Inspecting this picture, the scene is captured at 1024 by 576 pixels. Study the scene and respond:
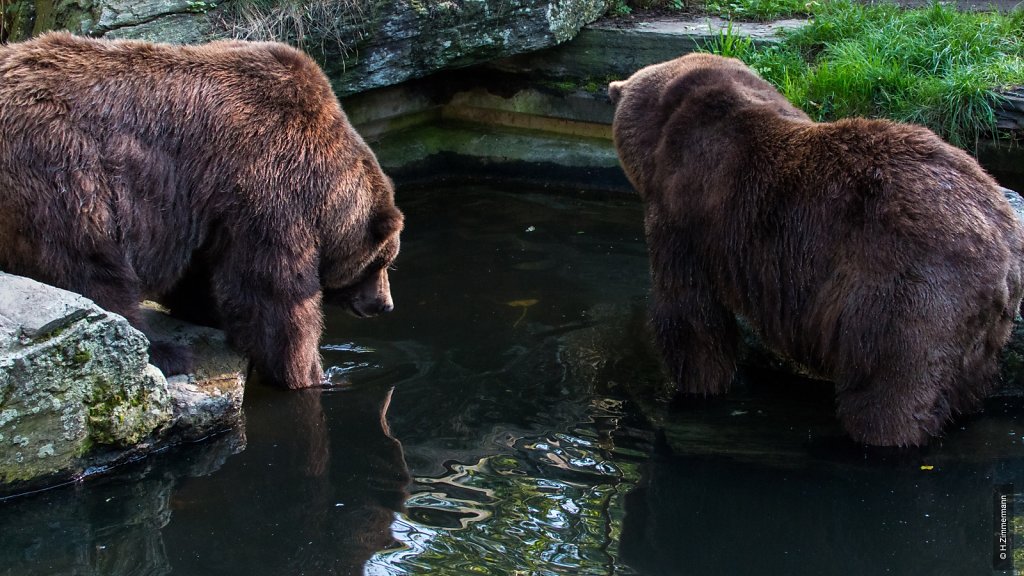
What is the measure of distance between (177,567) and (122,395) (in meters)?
1.00

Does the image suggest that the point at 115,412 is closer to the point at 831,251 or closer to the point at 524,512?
the point at 524,512

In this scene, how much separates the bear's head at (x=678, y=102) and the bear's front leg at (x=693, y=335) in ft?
2.09

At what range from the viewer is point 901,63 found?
27.1ft

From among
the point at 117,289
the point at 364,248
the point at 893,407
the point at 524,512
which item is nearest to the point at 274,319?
the point at 364,248

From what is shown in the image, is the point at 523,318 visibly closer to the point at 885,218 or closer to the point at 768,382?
the point at 768,382

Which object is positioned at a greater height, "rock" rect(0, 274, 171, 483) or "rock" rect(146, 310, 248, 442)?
"rock" rect(0, 274, 171, 483)

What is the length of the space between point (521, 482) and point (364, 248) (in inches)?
69.0

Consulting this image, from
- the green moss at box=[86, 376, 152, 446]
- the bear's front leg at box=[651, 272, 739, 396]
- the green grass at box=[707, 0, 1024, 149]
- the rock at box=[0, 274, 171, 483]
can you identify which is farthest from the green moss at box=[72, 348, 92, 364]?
the green grass at box=[707, 0, 1024, 149]

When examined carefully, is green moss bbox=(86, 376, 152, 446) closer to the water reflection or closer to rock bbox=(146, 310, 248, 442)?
rock bbox=(146, 310, 248, 442)

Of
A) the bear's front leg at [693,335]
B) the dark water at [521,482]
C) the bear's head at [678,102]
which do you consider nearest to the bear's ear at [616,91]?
the bear's head at [678,102]

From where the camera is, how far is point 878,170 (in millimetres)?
5039

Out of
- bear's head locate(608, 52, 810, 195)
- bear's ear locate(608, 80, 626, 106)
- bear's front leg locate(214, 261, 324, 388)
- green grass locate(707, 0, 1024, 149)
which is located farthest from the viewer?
green grass locate(707, 0, 1024, 149)

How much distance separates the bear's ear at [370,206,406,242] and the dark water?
2.61ft

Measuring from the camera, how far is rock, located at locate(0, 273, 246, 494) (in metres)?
4.61
